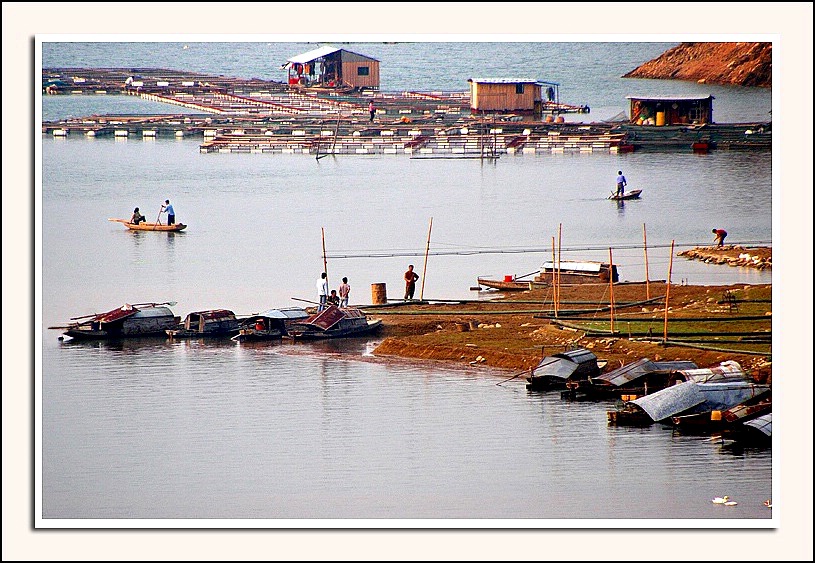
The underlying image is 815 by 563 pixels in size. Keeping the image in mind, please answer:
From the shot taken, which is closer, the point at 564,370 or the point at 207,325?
the point at 564,370

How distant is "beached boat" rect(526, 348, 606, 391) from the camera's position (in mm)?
9227

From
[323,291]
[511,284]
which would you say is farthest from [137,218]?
[511,284]

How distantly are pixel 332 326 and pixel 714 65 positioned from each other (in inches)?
138

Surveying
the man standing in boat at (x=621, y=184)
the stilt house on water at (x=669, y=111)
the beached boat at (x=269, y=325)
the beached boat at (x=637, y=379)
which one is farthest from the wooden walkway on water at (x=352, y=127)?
the beached boat at (x=637, y=379)

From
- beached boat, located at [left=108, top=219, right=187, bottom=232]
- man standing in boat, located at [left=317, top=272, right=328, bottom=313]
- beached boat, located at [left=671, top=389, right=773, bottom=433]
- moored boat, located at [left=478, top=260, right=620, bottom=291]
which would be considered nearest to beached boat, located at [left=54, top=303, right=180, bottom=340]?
man standing in boat, located at [left=317, top=272, right=328, bottom=313]

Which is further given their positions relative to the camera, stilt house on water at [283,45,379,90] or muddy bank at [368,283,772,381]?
stilt house on water at [283,45,379,90]

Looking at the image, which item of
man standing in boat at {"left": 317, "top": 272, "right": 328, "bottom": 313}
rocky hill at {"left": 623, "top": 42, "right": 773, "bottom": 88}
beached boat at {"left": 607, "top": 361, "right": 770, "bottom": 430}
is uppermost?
rocky hill at {"left": 623, "top": 42, "right": 773, "bottom": 88}

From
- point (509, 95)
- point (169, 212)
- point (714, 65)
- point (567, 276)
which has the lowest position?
point (567, 276)

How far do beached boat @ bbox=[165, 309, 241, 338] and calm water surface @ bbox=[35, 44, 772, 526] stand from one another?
188 millimetres

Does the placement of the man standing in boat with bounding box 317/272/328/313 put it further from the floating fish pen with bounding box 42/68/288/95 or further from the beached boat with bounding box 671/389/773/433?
the beached boat with bounding box 671/389/773/433

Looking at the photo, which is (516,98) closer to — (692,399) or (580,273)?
(580,273)

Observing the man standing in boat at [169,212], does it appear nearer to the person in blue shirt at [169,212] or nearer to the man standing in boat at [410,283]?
the person in blue shirt at [169,212]

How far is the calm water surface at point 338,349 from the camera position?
7723 mm

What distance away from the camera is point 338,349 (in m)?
10.5
